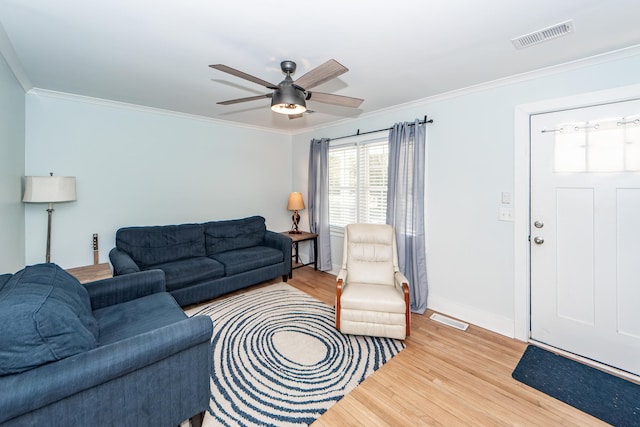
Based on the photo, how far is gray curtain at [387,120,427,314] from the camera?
319 centimetres

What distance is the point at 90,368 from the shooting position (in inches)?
48.8

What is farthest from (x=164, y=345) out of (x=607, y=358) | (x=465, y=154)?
(x=607, y=358)

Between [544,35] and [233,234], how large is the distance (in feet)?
12.6

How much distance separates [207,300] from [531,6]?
Answer: 155 inches

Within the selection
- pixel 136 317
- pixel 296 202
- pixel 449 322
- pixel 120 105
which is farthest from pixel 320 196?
pixel 136 317

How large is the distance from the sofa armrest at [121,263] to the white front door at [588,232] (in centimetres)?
387

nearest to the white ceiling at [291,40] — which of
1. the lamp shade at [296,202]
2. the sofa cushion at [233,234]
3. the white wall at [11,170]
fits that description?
the white wall at [11,170]

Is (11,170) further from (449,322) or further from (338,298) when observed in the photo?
(449,322)

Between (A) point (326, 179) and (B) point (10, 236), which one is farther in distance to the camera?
(A) point (326, 179)

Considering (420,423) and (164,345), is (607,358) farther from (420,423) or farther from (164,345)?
(164,345)

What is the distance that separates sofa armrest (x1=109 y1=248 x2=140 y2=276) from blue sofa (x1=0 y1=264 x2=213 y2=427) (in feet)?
2.72

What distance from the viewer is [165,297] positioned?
2.33 metres

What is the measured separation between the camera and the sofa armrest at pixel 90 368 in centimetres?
109

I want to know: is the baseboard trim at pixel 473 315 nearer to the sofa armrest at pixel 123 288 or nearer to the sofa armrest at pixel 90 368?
the sofa armrest at pixel 90 368
